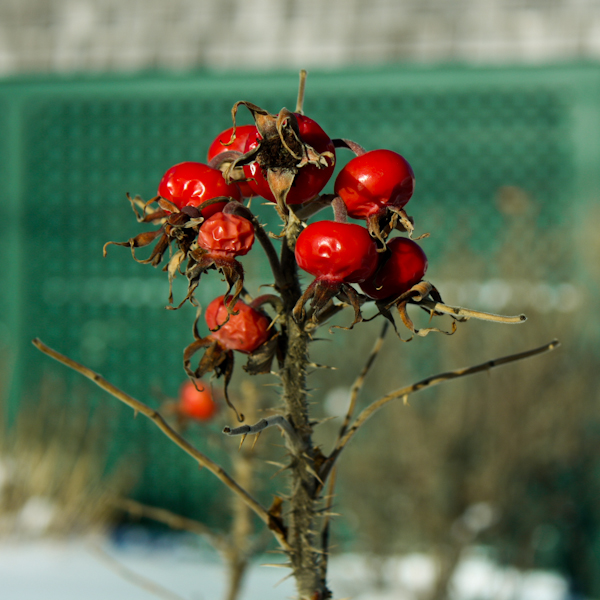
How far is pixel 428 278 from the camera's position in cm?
394

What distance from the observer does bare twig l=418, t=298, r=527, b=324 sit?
532mm

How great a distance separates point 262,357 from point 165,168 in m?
4.04

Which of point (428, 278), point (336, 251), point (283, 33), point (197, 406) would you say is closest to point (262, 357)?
point (336, 251)

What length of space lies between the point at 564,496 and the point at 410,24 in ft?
8.54

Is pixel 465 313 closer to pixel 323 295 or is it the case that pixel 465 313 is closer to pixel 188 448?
pixel 323 295

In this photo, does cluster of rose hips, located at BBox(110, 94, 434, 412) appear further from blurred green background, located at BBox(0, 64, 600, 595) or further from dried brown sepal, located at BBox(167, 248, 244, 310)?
blurred green background, located at BBox(0, 64, 600, 595)

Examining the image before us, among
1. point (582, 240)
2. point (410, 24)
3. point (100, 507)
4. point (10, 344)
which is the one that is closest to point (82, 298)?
point (10, 344)

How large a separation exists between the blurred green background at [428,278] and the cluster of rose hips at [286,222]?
7.16 ft

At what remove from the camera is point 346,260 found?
0.56 meters

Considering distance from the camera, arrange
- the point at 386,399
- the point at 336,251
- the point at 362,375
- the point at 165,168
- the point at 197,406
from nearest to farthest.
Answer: the point at 336,251 < the point at 386,399 < the point at 362,375 < the point at 197,406 < the point at 165,168

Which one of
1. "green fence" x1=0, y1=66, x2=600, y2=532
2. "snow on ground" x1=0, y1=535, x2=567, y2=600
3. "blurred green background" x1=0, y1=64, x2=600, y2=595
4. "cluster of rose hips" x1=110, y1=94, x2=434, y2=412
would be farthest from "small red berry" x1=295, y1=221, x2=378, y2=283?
"green fence" x1=0, y1=66, x2=600, y2=532

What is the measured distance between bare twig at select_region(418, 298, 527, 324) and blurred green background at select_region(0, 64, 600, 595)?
2229mm

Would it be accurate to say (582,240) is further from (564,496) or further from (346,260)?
(346,260)

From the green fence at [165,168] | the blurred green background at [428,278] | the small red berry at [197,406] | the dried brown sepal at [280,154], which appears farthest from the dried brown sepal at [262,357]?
the green fence at [165,168]
